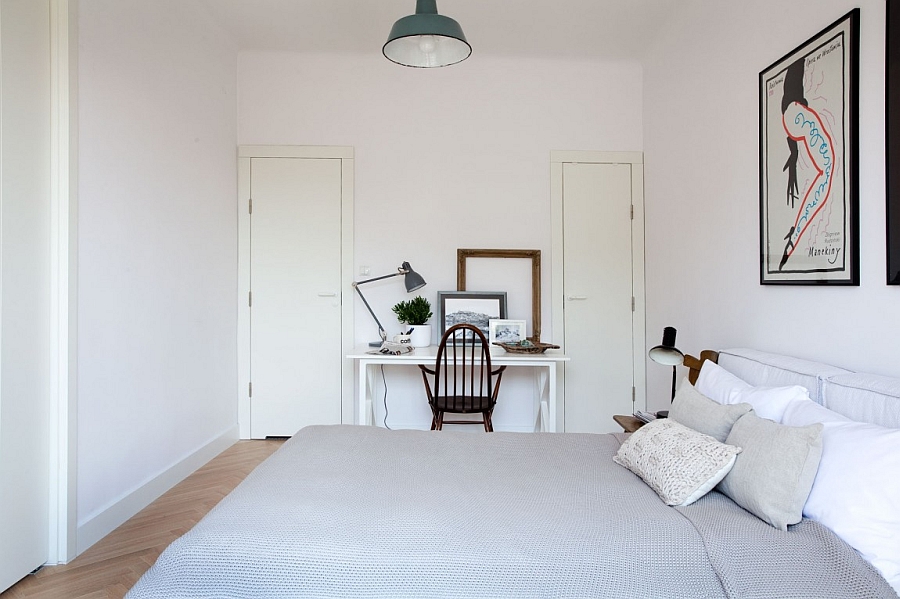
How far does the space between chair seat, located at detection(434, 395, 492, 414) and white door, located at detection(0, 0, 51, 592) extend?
6.01ft

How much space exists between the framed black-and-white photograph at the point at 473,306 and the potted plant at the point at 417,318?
16 cm

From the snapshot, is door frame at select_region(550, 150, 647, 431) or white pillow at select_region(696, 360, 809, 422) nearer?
white pillow at select_region(696, 360, 809, 422)

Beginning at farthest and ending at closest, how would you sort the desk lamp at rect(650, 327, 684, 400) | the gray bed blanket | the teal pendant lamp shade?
the desk lamp at rect(650, 327, 684, 400) → the teal pendant lamp shade → the gray bed blanket

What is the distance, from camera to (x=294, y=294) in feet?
12.5

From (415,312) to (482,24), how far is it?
1.85 metres

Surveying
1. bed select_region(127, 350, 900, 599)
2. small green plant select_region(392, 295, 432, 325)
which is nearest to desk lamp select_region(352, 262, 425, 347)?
small green plant select_region(392, 295, 432, 325)

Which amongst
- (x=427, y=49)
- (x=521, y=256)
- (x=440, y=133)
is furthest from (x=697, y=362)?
(x=440, y=133)

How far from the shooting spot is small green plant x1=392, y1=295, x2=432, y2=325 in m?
3.62

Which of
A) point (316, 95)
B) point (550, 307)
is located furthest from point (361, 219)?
point (550, 307)

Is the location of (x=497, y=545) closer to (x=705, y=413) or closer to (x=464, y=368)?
(x=705, y=413)

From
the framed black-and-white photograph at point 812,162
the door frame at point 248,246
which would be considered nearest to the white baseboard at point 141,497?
the door frame at point 248,246

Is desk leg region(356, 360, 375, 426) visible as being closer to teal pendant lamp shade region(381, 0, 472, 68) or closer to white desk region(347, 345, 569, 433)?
white desk region(347, 345, 569, 433)

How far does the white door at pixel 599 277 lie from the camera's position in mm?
3842

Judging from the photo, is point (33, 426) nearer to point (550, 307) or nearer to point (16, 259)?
point (16, 259)
